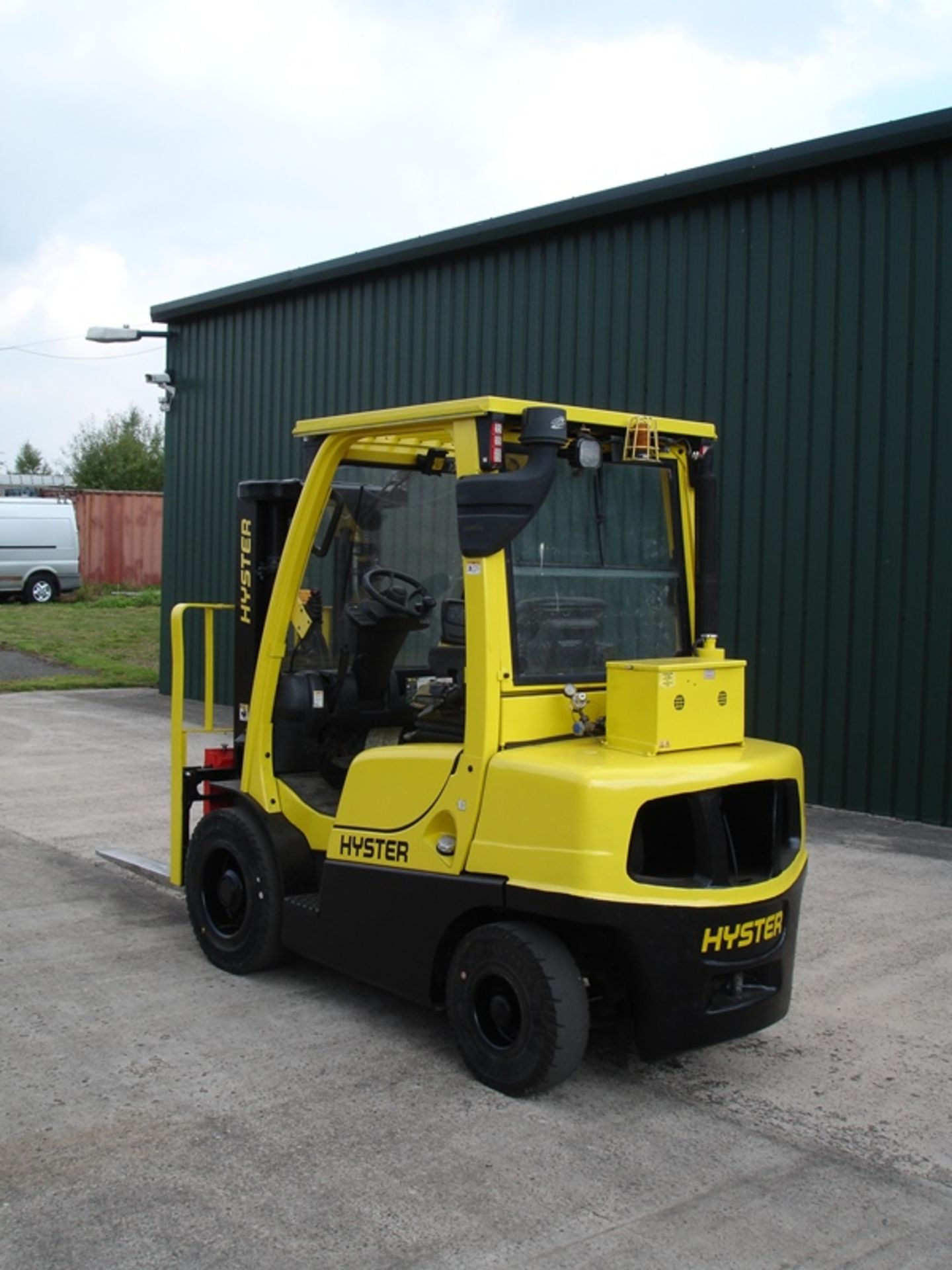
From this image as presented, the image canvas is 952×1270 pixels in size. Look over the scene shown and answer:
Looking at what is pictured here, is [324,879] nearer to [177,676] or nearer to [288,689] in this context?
[288,689]

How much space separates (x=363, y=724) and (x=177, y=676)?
114 centimetres

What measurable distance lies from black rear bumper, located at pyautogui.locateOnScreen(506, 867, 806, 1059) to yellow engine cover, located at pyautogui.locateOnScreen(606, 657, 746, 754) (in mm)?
574

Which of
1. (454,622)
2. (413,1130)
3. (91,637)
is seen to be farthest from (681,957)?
(91,637)

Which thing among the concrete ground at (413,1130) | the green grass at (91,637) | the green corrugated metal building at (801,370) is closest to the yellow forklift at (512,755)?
the concrete ground at (413,1130)

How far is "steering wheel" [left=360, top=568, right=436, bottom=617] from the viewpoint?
5555 mm

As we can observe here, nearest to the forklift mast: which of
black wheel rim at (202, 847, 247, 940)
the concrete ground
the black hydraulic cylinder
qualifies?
black wheel rim at (202, 847, 247, 940)

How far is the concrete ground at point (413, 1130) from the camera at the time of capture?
3.76 metres

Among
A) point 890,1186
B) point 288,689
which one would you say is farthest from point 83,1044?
point 890,1186

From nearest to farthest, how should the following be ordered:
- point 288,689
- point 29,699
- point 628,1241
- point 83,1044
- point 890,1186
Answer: point 628,1241 → point 890,1186 → point 83,1044 → point 288,689 → point 29,699

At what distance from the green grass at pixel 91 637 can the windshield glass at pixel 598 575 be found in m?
13.9

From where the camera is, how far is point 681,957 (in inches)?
177

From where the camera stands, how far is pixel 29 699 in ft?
55.4

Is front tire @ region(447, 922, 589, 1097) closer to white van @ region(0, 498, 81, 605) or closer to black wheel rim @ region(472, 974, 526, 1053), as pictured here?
black wheel rim @ region(472, 974, 526, 1053)

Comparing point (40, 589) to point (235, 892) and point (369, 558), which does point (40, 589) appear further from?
point (369, 558)
